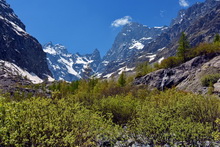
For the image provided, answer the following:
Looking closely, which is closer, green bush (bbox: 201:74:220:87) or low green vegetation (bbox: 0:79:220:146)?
low green vegetation (bbox: 0:79:220:146)

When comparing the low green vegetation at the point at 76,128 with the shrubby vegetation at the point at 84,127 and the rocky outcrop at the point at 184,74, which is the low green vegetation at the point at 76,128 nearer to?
the shrubby vegetation at the point at 84,127

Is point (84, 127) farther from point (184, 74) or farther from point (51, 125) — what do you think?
point (184, 74)

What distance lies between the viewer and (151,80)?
52.5 meters

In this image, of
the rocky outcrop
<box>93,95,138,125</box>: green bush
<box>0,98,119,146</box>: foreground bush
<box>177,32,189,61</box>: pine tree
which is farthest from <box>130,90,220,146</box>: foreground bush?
<box>177,32,189,61</box>: pine tree

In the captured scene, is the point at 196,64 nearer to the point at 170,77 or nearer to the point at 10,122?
the point at 170,77

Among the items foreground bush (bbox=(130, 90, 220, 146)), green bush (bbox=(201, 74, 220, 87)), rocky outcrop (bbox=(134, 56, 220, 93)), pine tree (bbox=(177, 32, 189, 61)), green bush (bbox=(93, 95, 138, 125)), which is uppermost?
pine tree (bbox=(177, 32, 189, 61))

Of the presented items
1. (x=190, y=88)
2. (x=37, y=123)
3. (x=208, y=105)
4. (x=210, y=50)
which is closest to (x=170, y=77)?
(x=190, y=88)

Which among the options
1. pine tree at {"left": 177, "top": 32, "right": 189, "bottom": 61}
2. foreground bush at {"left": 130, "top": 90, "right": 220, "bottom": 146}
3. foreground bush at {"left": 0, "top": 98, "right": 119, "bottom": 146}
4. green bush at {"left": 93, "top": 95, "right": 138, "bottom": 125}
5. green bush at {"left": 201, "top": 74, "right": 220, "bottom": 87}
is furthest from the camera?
pine tree at {"left": 177, "top": 32, "right": 189, "bottom": 61}

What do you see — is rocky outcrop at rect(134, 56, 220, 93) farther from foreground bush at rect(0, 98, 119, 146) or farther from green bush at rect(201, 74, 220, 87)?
foreground bush at rect(0, 98, 119, 146)

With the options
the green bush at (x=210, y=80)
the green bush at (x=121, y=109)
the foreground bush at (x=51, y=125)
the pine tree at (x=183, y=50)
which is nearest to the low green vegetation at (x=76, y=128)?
the foreground bush at (x=51, y=125)

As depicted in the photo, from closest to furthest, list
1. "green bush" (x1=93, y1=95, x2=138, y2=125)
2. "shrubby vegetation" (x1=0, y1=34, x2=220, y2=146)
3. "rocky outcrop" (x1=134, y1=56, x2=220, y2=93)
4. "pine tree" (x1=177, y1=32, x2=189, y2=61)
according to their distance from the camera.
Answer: "shrubby vegetation" (x1=0, y1=34, x2=220, y2=146) < "green bush" (x1=93, y1=95, x2=138, y2=125) < "rocky outcrop" (x1=134, y1=56, x2=220, y2=93) < "pine tree" (x1=177, y1=32, x2=189, y2=61)

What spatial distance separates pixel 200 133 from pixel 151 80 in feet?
139

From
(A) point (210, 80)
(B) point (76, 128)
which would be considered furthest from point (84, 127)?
(A) point (210, 80)

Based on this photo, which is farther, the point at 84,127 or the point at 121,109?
the point at 121,109
